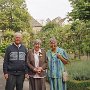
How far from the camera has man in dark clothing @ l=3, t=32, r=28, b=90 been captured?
27.3ft

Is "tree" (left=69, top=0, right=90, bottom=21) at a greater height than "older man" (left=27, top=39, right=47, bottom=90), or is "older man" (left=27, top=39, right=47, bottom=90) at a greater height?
"tree" (left=69, top=0, right=90, bottom=21)

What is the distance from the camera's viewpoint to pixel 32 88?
8.45m

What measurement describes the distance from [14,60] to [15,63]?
7cm

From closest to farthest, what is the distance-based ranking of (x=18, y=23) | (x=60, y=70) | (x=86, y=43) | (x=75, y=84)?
(x=60, y=70)
(x=75, y=84)
(x=86, y=43)
(x=18, y=23)

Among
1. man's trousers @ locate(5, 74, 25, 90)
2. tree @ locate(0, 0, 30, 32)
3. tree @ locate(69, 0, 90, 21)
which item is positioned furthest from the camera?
tree @ locate(0, 0, 30, 32)

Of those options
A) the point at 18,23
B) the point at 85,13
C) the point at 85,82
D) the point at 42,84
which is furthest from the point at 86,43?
the point at 18,23

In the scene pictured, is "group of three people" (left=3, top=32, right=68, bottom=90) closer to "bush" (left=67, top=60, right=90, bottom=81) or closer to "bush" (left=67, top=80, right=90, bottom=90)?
"bush" (left=67, top=80, right=90, bottom=90)

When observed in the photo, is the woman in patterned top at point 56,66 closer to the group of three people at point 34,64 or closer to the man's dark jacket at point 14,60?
the group of three people at point 34,64

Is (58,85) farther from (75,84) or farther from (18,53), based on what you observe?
(75,84)

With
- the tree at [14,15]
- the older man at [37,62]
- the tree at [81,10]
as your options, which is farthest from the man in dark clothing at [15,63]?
the tree at [14,15]

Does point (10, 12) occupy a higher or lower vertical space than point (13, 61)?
higher

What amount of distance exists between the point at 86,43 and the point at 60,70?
11667 mm

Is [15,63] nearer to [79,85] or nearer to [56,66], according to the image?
[56,66]

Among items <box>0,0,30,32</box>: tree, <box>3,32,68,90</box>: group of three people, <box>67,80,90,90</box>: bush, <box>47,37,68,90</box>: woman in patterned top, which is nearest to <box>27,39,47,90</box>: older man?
<box>3,32,68,90</box>: group of three people
